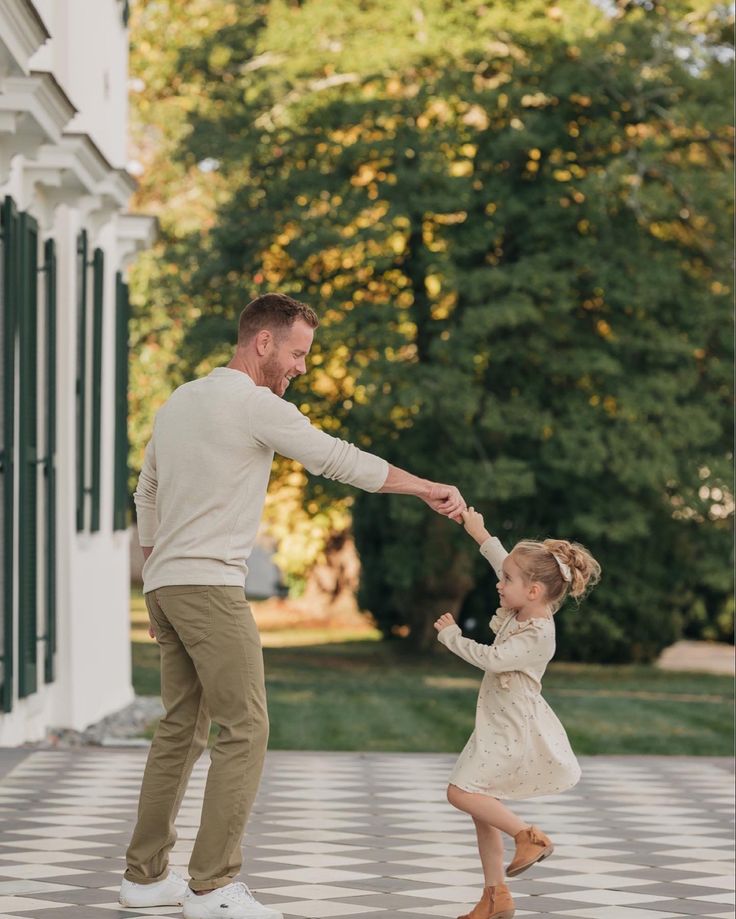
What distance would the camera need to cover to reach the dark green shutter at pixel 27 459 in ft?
42.1

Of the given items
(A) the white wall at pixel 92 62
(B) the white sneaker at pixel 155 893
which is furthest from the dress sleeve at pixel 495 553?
(A) the white wall at pixel 92 62

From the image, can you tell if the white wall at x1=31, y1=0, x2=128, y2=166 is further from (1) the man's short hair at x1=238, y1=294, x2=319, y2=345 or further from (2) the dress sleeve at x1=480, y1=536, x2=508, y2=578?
(2) the dress sleeve at x1=480, y1=536, x2=508, y2=578

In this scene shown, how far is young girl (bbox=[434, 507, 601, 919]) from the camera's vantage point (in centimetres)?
651

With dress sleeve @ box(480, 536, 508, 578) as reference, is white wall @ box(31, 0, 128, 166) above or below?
above

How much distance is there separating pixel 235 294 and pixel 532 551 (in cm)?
1950

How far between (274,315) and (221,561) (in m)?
0.81

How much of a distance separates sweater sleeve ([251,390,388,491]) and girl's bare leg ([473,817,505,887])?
1230 mm

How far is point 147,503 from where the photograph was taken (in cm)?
668

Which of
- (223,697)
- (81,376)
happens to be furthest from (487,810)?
(81,376)

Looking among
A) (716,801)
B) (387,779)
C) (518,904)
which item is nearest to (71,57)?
(387,779)

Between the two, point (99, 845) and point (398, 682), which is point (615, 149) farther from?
point (99, 845)

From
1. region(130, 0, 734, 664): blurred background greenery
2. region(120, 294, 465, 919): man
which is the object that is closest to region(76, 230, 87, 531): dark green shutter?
region(130, 0, 734, 664): blurred background greenery

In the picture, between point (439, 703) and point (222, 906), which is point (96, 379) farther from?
point (222, 906)

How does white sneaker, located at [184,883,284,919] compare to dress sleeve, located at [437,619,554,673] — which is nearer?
white sneaker, located at [184,883,284,919]
